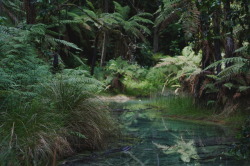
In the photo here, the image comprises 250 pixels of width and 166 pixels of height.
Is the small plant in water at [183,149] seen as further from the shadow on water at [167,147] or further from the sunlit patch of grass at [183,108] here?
the sunlit patch of grass at [183,108]

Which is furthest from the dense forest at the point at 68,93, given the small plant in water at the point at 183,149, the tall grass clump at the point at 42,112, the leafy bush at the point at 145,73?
the leafy bush at the point at 145,73

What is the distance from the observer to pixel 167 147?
3.82 metres

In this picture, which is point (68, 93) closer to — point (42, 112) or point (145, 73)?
point (42, 112)

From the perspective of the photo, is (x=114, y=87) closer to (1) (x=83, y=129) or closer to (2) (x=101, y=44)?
(2) (x=101, y=44)

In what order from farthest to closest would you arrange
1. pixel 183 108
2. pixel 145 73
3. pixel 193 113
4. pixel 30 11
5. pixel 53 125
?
pixel 145 73 → pixel 183 108 → pixel 193 113 → pixel 30 11 → pixel 53 125

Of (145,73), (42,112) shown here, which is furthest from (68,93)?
(145,73)

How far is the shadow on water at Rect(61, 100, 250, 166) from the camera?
10.4 ft

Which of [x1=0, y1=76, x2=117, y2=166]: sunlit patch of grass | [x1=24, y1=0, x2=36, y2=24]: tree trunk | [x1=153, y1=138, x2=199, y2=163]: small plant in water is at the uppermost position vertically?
[x1=24, y1=0, x2=36, y2=24]: tree trunk

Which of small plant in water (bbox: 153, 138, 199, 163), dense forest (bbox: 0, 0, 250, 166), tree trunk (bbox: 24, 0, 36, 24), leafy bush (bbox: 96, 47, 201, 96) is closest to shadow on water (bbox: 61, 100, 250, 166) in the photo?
small plant in water (bbox: 153, 138, 199, 163)

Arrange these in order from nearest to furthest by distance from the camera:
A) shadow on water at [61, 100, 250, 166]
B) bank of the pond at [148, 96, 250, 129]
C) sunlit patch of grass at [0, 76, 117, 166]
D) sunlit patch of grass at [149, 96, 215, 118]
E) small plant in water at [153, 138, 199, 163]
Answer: sunlit patch of grass at [0, 76, 117, 166] → shadow on water at [61, 100, 250, 166] → small plant in water at [153, 138, 199, 163] → bank of the pond at [148, 96, 250, 129] → sunlit patch of grass at [149, 96, 215, 118]

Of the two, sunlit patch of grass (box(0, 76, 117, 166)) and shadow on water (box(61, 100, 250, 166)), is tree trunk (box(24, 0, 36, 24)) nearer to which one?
sunlit patch of grass (box(0, 76, 117, 166))

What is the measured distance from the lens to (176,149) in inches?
146

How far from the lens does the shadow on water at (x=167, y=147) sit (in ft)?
10.4

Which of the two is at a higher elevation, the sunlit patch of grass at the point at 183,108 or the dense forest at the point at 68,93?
the dense forest at the point at 68,93
